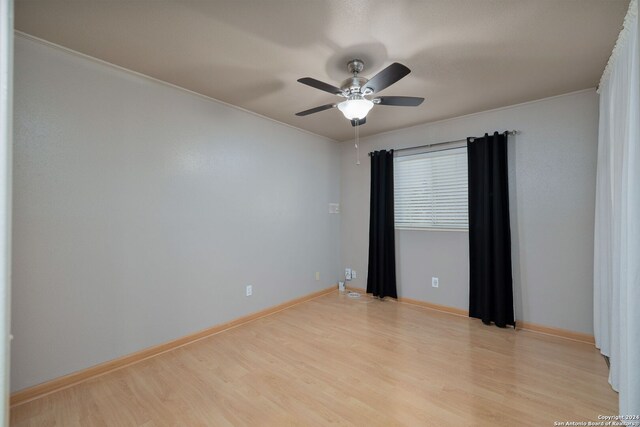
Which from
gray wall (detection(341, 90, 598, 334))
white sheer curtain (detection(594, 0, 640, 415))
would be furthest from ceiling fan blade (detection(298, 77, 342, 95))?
white sheer curtain (detection(594, 0, 640, 415))

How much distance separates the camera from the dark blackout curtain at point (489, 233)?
320 cm

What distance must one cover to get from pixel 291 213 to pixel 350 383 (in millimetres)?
2361

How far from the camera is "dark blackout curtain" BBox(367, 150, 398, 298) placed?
4129mm

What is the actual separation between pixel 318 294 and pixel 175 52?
355 cm

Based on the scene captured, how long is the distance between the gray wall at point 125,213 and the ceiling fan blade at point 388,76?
1.91 metres

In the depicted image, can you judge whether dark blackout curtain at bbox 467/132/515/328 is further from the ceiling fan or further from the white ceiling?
the ceiling fan

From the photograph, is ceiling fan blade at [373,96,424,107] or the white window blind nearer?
ceiling fan blade at [373,96,424,107]

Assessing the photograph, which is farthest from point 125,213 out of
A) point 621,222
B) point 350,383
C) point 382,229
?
point 621,222

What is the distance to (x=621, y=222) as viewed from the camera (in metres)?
1.86

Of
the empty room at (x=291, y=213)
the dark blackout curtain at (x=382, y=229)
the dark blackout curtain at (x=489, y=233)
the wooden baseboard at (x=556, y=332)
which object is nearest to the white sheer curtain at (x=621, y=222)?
the empty room at (x=291, y=213)

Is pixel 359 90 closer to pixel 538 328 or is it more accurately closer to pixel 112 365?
pixel 112 365

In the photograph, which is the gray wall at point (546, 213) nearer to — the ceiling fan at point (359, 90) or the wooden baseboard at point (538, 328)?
the wooden baseboard at point (538, 328)

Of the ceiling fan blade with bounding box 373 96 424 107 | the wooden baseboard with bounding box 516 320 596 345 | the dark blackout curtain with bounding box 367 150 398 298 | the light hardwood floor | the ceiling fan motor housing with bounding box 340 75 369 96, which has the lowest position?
the light hardwood floor

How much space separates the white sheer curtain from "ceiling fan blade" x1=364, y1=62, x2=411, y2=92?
128 cm
